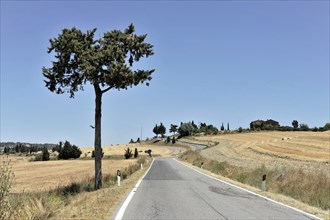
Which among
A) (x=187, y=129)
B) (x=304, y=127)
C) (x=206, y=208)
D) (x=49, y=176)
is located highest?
(x=187, y=129)

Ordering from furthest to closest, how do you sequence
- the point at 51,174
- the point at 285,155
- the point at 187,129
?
the point at 187,129 → the point at 285,155 → the point at 51,174

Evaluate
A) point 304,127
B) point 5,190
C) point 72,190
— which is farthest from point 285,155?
point 304,127

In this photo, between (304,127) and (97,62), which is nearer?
(97,62)

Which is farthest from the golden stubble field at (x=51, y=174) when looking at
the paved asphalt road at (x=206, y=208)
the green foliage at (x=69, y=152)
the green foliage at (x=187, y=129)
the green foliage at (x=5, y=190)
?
the green foliage at (x=187, y=129)

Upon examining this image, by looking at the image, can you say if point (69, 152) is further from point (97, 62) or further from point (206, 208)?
point (206, 208)

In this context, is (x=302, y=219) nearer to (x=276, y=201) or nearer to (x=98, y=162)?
(x=276, y=201)

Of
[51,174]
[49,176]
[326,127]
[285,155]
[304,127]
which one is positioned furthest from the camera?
[304,127]

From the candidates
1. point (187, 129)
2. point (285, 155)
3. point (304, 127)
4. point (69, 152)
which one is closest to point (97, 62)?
point (285, 155)

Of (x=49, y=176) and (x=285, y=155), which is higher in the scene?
(x=285, y=155)

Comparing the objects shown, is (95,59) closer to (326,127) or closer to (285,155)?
(285,155)

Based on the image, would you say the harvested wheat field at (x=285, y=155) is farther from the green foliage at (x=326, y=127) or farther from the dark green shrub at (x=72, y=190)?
the green foliage at (x=326, y=127)

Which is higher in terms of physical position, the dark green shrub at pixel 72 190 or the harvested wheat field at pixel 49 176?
the dark green shrub at pixel 72 190

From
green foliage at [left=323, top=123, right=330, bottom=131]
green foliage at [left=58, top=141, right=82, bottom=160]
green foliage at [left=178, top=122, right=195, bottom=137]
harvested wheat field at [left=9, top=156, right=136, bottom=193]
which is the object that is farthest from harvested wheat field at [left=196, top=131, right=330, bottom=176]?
green foliage at [left=178, top=122, right=195, bottom=137]

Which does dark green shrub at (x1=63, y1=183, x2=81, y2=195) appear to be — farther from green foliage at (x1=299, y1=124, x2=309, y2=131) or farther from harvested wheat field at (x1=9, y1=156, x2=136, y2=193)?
green foliage at (x1=299, y1=124, x2=309, y2=131)
